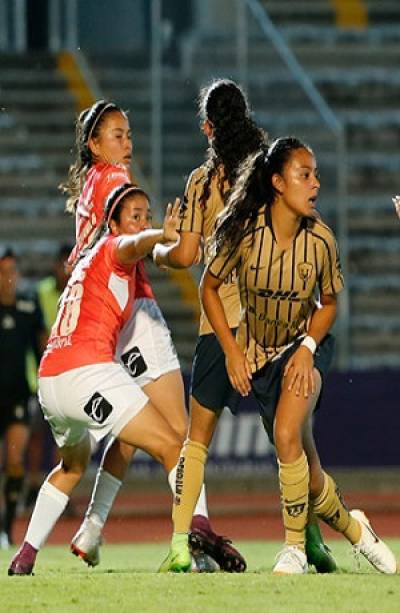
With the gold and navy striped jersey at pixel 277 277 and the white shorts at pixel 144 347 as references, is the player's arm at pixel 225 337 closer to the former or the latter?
the gold and navy striped jersey at pixel 277 277

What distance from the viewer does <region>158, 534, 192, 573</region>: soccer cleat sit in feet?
29.8

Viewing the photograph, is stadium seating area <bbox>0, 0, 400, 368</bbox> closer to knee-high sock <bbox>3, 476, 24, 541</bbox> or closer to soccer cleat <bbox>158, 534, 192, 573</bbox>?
knee-high sock <bbox>3, 476, 24, 541</bbox>

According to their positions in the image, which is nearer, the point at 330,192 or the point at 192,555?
the point at 192,555

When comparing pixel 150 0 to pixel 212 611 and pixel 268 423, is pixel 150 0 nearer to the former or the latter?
pixel 268 423

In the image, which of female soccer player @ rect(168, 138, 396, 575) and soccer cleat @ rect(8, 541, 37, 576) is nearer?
female soccer player @ rect(168, 138, 396, 575)

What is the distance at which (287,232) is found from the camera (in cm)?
888

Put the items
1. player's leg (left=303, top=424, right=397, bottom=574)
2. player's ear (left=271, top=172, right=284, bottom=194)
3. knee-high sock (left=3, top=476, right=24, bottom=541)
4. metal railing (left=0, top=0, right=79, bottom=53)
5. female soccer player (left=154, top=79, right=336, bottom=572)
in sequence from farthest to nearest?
1. metal railing (left=0, top=0, right=79, bottom=53)
2. knee-high sock (left=3, top=476, right=24, bottom=541)
3. female soccer player (left=154, top=79, right=336, bottom=572)
4. player's leg (left=303, top=424, right=397, bottom=574)
5. player's ear (left=271, top=172, right=284, bottom=194)

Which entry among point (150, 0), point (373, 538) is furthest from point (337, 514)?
point (150, 0)

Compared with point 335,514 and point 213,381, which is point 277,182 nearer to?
point 213,381

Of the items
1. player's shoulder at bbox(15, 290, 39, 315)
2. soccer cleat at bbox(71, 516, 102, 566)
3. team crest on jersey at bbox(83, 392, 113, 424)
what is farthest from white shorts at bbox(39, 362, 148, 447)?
player's shoulder at bbox(15, 290, 39, 315)

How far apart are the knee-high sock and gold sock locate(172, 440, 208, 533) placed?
494cm

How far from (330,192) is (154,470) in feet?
9.96

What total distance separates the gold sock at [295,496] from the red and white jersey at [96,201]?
1654 mm

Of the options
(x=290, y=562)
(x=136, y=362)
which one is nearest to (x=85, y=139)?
(x=136, y=362)
